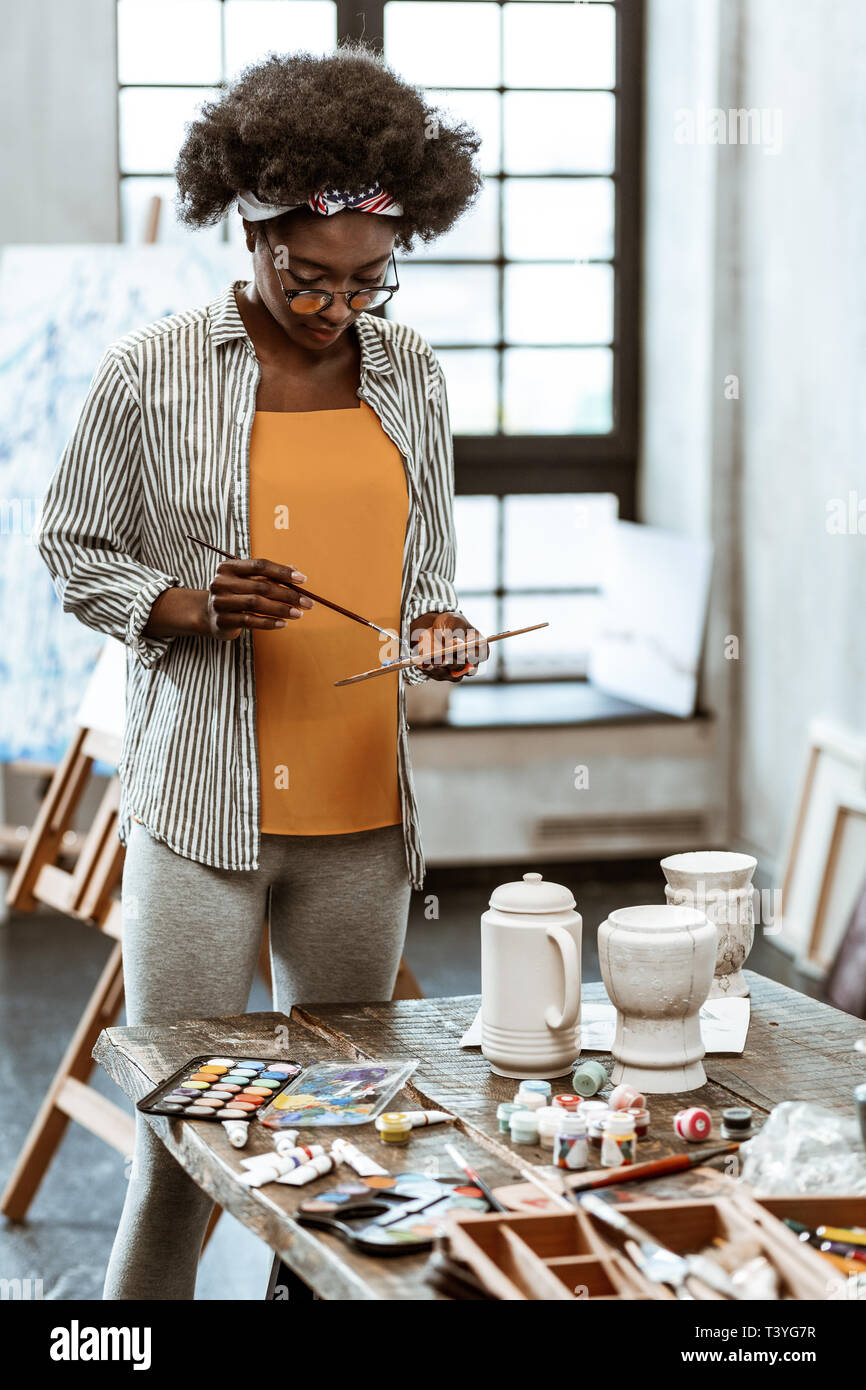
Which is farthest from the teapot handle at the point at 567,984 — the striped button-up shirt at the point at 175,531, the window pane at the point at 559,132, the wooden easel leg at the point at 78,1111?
the window pane at the point at 559,132

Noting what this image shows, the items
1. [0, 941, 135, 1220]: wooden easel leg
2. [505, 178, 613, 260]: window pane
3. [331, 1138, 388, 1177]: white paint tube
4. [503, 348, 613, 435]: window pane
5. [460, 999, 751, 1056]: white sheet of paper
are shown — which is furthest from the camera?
[503, 348, 613, 435]: window pane

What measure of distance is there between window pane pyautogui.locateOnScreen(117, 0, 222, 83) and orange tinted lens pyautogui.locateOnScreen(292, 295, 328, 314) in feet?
12.6

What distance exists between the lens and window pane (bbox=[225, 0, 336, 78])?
536 cm

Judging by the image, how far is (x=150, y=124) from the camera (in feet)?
17.8

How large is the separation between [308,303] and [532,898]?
29.4 inches

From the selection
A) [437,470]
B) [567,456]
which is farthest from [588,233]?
[437,470]

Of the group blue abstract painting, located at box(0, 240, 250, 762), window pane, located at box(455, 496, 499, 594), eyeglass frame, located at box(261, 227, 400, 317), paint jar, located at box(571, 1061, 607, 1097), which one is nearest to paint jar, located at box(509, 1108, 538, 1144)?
paint jar, located at box(571, 1061, 607, 1097)

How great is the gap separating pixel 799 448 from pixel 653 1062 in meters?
3.52

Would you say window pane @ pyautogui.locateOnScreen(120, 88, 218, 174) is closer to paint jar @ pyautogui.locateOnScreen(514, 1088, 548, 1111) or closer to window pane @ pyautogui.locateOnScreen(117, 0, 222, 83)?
window pane @ pyautogui.locateOnScreen(117, 0, 222, 83)

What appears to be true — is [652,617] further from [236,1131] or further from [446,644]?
[236,1131]

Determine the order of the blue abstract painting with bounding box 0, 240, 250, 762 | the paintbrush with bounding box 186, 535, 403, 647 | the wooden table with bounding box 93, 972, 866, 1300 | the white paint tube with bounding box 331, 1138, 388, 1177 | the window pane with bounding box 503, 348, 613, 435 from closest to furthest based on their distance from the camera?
the wooden table with bounding box 93, 972, 866, 1300, the white paint tube with bounding box 331, 1138, 388, 1177, the paintbrush with bounding box 186, 535, 403, 647, the blue abstract painting with bounding box 0, 240, 250, 762, the window pane with bounding box 503, 348, 613, 435

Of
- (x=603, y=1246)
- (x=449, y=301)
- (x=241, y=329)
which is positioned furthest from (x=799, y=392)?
(x=603, y=1246)
